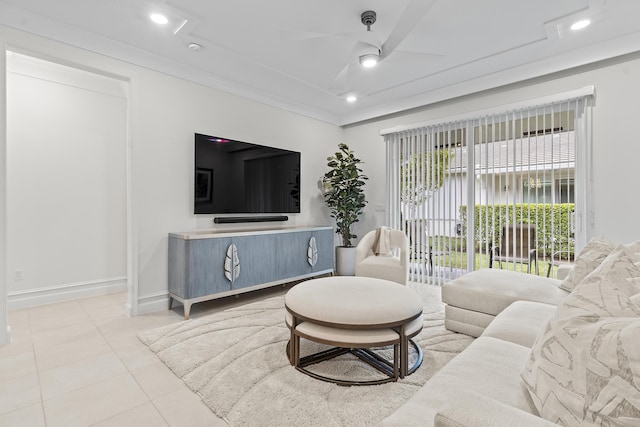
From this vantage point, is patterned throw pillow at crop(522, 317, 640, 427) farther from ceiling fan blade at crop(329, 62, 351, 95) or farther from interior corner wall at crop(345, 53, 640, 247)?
ceiling fan blade at crop(329, 62, 351, 95)

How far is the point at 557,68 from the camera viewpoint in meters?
3.28

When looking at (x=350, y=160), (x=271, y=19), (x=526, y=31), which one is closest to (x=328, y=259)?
(x=350, y=160)

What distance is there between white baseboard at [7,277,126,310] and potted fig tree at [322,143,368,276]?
2962 mm

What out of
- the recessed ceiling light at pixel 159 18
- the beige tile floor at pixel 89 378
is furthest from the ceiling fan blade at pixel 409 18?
the beige tile floor at pixel 89 378

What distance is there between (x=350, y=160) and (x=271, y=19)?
2533 millimetres

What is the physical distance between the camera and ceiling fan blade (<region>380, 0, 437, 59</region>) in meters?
2.16

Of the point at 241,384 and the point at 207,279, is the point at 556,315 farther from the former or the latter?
the point at 207,279

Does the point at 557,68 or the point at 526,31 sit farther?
the point at 557,68

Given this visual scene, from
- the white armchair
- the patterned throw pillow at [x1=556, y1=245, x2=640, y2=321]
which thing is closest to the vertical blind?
the white armchair

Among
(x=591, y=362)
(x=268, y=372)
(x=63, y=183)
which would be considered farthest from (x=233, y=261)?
(x=591, y=362)

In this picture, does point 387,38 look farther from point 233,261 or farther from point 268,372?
point 268,372

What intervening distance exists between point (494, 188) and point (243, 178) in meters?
3.05

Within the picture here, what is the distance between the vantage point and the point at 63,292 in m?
3.55

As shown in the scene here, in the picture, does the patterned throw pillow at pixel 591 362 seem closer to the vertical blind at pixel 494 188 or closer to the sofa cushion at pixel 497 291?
the sofa cushion at pixel 497 291
